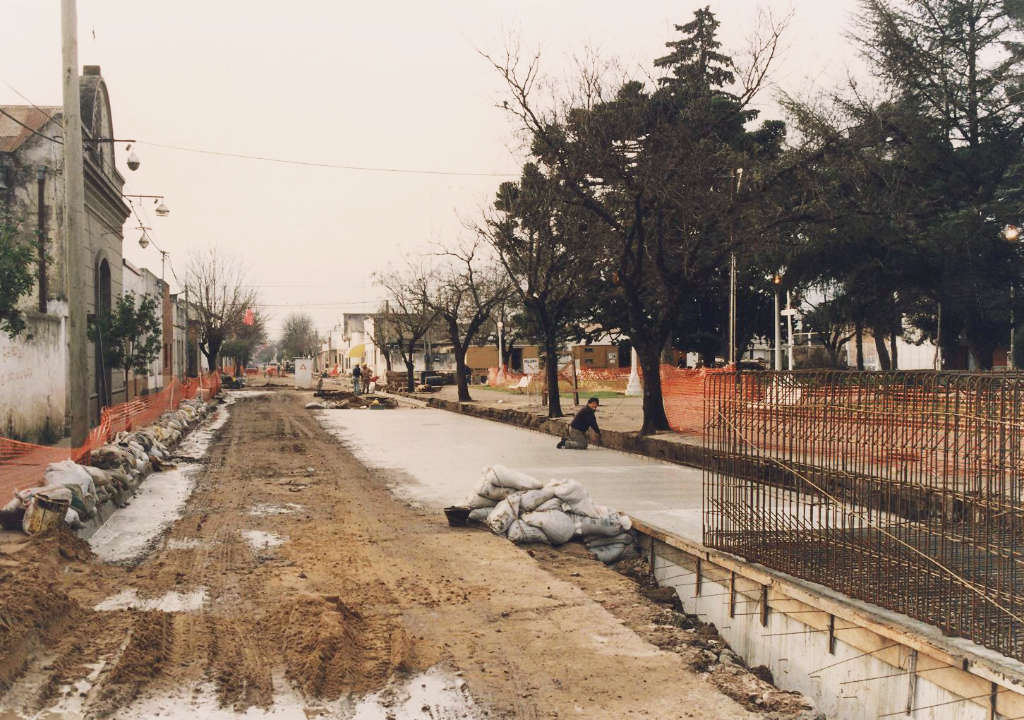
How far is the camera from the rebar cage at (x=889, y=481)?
4.71 meters

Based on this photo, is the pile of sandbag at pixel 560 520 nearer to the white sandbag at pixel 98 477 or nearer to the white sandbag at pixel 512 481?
the white sandbag at pixel 512 481

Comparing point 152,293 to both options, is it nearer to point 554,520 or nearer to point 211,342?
point 211,342

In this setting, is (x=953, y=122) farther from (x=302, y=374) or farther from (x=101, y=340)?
(x=302, y=374)

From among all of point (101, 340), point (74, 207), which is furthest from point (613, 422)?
point (74, 207)

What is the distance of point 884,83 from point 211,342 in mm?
44301

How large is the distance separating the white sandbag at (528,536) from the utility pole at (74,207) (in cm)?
683

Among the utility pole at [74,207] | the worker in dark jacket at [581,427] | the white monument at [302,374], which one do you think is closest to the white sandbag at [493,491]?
the utility pole at [74,207]

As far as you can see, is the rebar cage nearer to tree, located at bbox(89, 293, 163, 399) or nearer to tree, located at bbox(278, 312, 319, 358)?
tree, located at bbox(89, 293, 163, 399)

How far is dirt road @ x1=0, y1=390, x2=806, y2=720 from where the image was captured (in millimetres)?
5129

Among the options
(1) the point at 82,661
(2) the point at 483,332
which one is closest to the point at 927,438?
(1) the point at 82,661

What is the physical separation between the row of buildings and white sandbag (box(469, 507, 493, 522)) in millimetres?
6432

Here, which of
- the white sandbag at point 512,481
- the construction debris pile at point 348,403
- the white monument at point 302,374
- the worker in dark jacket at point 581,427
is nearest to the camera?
the white sandbag at point 512,481

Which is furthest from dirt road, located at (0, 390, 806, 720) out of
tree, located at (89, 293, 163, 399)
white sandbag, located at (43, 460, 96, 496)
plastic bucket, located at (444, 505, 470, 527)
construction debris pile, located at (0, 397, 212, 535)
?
tree, located at (89, 293, 163, 399)

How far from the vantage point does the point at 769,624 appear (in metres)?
6.71
